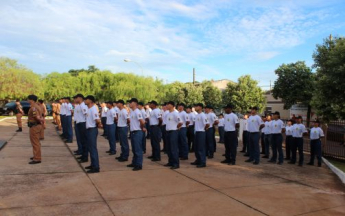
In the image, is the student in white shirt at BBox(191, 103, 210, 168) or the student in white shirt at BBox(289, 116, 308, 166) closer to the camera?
the student in white shirt at BBox(191, 103, 210, 168)

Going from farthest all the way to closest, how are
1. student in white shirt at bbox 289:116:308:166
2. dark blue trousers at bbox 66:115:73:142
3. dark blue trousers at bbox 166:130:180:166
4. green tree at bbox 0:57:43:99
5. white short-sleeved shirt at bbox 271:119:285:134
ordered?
green tree at bbox 0:57:43:99 → dark blue trousers at bbox 66:115:73:142 → white short-sleeved shirt at bbox 271:119:285:134 → student in white shirt at bbox 289:116:308:166 → dark blue trousers at bbox 166:130:180:166

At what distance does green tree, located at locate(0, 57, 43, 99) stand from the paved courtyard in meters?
26.5

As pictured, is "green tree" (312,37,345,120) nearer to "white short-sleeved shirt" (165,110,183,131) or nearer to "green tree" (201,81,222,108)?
"white short-sleeved shirt" (165,110,183,131)

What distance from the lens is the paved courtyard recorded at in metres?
4.79

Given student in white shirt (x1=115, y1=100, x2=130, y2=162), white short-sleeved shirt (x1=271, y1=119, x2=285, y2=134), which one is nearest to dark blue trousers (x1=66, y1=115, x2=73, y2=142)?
student in white shirt (x1=115, y1=100, x2=130, y2=162)

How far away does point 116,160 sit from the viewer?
28.8ft

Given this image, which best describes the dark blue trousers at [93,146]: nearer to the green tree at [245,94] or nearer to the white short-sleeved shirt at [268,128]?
the white short-sleeved shirt at [268,128]

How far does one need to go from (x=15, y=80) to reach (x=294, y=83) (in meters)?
30.9

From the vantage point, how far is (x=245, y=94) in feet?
120

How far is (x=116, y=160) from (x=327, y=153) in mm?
8758

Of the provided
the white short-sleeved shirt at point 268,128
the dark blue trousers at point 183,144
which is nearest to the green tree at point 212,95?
the white short-sleeved shirt at point 268,128

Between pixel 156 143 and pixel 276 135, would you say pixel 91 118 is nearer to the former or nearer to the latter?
pixel 156 143

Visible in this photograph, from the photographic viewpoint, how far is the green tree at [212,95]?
143ft

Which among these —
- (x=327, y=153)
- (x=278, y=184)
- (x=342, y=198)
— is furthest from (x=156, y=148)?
(x=327, y=153)
